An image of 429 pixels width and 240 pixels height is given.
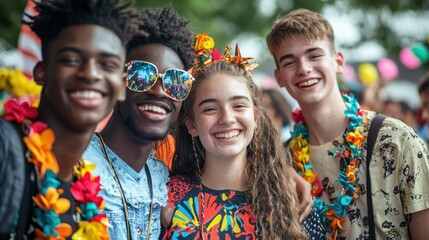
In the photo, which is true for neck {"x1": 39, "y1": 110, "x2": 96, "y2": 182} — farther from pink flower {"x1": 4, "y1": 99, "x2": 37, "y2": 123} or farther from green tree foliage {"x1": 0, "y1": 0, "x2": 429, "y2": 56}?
green tree foliage {"x1": 0, "y1": 0, "x2": 429, "y2": 56}

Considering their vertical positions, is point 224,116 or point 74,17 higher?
point 74,17

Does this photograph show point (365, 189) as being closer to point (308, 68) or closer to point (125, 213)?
point (308, 68)

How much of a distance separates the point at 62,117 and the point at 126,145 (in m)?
0.89

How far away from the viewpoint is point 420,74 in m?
13.0

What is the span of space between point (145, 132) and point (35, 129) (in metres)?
0.91

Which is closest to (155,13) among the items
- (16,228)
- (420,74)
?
(16,228)

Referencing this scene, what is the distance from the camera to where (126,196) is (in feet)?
10.9

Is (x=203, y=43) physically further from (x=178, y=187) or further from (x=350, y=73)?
(x=350, y=73)

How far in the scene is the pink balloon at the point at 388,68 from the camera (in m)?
12.1

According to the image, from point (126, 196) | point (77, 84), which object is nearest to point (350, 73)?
point (126, 196)

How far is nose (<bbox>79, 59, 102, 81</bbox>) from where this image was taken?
2.54m

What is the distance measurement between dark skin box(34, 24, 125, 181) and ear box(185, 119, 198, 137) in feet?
4.42

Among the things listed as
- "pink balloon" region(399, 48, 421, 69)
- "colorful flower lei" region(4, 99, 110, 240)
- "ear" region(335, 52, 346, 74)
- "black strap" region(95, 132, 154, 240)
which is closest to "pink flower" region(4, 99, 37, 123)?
"colorful flower lei" region(4, 99, 110, 240)

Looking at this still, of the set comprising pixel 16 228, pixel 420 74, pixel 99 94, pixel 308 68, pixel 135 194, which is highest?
pixel 420 74
